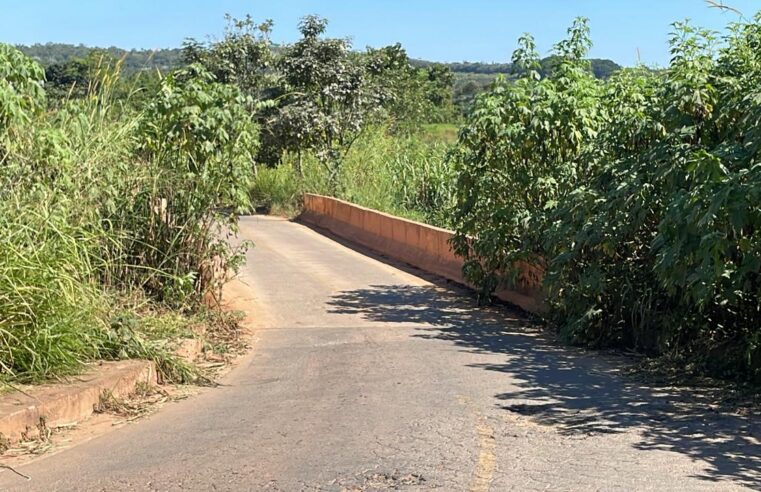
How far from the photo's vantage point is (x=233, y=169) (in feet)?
38.0

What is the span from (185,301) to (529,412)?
5061 mm

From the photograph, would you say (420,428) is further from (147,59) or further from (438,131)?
(438,131)

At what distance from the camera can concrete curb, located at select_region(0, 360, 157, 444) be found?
22.6 ft

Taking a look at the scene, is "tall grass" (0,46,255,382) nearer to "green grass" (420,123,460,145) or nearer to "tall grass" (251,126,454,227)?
"tall grass" (251,126,454,227)

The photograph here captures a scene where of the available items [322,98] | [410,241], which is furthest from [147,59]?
[322,98]

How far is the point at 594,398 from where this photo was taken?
316 inches

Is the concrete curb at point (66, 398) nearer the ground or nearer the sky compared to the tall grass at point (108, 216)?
nearer the ground

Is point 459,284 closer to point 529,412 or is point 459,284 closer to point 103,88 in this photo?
point 103,88

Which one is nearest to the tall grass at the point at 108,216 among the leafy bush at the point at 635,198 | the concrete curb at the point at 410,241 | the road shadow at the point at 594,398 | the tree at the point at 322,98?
the road shadow at the point at 594,398

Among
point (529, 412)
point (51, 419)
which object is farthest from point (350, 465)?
point (51, 419)

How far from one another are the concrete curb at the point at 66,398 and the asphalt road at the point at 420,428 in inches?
17.7

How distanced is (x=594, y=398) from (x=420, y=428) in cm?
188

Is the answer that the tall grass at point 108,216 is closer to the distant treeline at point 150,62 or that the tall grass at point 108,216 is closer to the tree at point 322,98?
the distant treeline at point 150,62

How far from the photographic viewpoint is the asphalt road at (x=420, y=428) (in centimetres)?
577
